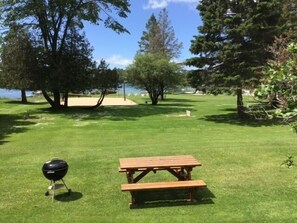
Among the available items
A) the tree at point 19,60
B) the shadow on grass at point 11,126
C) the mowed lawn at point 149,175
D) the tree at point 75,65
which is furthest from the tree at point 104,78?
the mowed lawn at point 149,175

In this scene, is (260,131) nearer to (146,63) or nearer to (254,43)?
(254,43)

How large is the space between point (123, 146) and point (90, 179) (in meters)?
4.33

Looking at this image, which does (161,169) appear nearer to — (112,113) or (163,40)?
(112,113)

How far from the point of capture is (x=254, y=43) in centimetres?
2072

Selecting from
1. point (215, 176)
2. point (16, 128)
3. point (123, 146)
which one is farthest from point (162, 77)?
point (215, 176)

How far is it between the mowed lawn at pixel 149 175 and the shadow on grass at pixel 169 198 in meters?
0.04

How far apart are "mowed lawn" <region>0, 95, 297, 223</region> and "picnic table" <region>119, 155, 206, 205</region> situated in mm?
364

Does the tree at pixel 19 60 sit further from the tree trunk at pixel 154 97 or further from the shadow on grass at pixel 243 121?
the tree trunk at pixel 154 97

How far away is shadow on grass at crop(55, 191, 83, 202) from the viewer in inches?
302

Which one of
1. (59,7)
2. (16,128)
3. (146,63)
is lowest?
(16,128)

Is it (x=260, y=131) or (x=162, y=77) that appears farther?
(x=162, y=77)

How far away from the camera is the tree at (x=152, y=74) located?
125 feet

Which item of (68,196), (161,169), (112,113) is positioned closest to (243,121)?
(112,113)

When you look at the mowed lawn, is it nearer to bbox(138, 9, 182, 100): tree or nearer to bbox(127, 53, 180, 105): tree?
bbox(127, 53, 180, 105): tree
